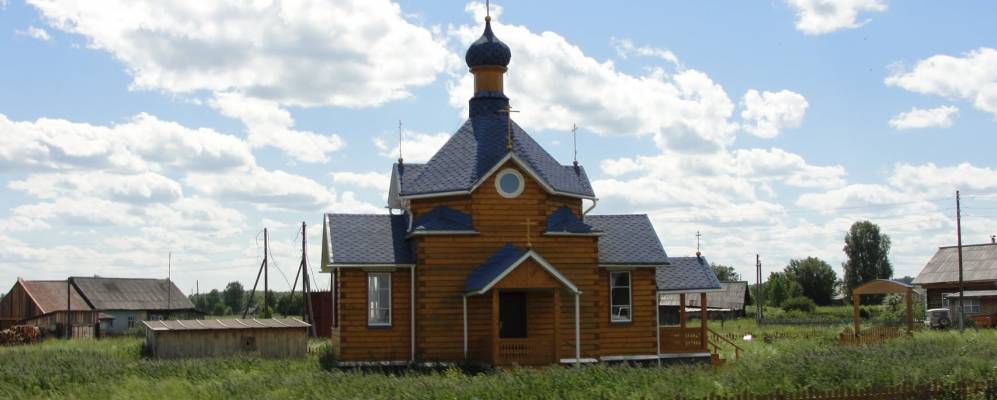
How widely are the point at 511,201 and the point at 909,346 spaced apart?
938 cm

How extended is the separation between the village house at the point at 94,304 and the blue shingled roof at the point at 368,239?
111ft

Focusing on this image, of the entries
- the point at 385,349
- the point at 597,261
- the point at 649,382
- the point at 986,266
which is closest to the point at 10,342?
the point at 385,349

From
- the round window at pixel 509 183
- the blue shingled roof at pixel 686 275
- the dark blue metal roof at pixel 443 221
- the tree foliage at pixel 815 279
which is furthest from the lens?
the tree foliage at pixel 815 279

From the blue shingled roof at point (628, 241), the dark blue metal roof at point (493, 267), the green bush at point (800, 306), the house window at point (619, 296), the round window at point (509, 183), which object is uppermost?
the round window at point (509, 183)

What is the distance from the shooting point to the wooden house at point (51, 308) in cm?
5716

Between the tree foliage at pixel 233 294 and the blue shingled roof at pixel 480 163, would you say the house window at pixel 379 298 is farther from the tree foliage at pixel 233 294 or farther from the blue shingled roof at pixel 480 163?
the tree foliage at pixel 233 294

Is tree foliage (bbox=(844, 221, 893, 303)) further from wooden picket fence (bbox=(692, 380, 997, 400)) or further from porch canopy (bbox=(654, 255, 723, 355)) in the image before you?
wooden picket fence (bbox=(692, 380, 997, 400))

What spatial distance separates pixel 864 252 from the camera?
316ft

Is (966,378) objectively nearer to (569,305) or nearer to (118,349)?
(569,305)

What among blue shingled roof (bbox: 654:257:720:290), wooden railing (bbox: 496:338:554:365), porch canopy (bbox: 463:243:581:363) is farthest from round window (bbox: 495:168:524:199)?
blue shingled roof (bbox: 654:257:720:290)

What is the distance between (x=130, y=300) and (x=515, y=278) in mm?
45362

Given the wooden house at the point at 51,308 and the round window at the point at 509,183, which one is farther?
the wooden house at the point at 51,308

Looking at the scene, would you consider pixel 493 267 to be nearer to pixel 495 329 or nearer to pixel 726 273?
pixel 495 329

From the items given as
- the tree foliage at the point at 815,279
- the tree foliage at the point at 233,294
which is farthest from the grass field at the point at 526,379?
the tree foliage at the point at 233,294
